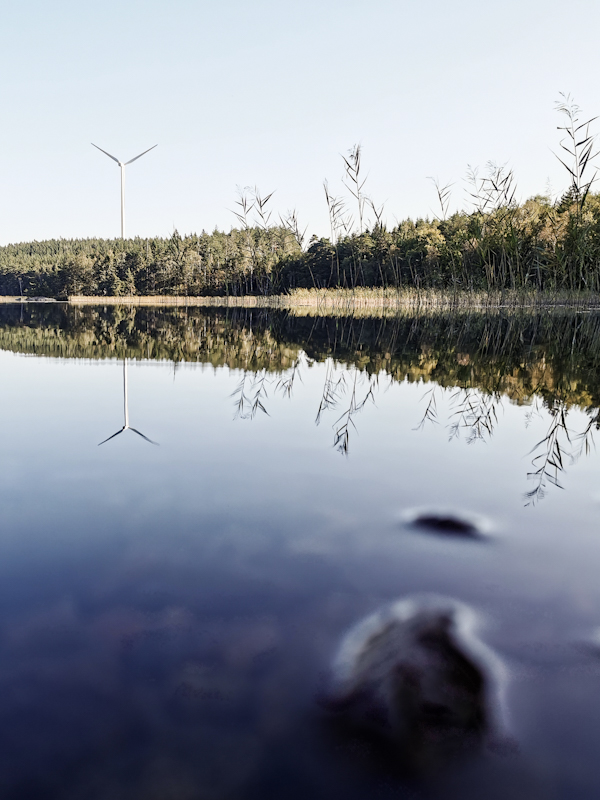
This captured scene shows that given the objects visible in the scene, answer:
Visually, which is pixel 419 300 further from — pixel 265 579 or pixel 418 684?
pixel 418 684

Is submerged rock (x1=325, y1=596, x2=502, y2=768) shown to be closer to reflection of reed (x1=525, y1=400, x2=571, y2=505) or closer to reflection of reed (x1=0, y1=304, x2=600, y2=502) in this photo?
reflection of reed (x1=525, y1=400, x2=571, y2=505)

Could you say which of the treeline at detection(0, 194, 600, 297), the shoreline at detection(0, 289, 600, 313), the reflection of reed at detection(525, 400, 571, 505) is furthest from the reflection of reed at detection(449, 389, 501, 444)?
the shoreline at detection(0, 289, 600, 313)

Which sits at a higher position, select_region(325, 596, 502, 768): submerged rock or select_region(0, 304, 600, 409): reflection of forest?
select_region(0, 304, 600, 409): reflection of forest

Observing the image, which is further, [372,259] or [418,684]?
[372,259]

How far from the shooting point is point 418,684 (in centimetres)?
203

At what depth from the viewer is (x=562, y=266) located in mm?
22922

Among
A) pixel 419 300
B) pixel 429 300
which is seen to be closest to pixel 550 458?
pixel 419 300

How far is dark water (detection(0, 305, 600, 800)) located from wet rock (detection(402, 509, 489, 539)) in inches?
1.4

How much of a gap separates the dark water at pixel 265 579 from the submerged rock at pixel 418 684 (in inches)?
2.3

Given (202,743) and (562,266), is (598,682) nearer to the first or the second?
(202,743)

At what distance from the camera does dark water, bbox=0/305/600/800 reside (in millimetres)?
1685

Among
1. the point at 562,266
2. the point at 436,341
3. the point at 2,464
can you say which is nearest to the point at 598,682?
the point at 2,464

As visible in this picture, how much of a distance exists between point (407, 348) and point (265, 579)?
9302 millimetres

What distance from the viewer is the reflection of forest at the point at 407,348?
814cm
